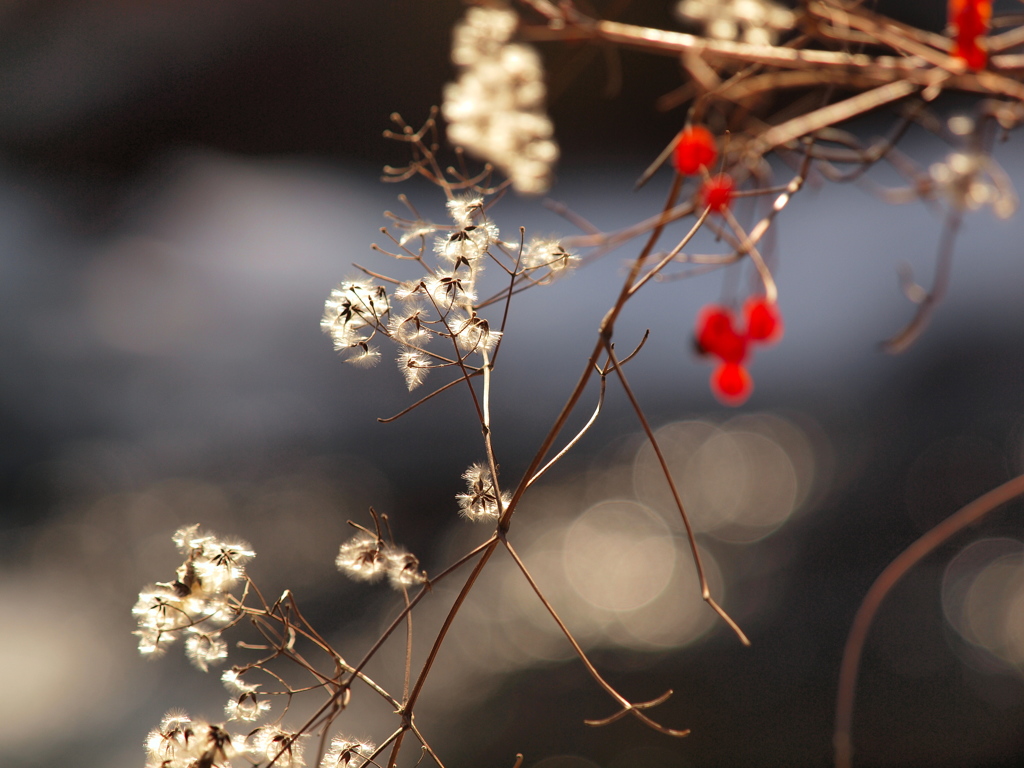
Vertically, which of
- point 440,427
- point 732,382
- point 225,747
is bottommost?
point 225,747

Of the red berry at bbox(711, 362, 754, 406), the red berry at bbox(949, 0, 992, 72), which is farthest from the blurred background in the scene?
the red berry at bbox(949, 0, 992, 72)

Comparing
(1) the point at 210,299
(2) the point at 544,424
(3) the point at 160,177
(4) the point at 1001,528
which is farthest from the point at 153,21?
(4) the point at 1001,528

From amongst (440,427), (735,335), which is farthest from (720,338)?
(440,427)

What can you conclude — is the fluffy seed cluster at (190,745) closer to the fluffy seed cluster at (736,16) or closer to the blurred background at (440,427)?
the fluffy seed cluster at (736,16)

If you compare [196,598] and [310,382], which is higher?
[310,382]

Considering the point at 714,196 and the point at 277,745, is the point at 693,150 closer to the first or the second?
the point at 714,196

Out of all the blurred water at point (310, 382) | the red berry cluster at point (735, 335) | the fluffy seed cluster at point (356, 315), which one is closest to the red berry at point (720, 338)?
the red berry cluster at point (735, 335)

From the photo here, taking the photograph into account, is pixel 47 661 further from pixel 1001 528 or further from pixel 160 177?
pixel 1001 528

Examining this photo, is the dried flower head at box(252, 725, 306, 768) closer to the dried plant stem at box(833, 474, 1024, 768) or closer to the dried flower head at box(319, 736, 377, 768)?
the dried flower head at box(319, 736, 377, 768)
